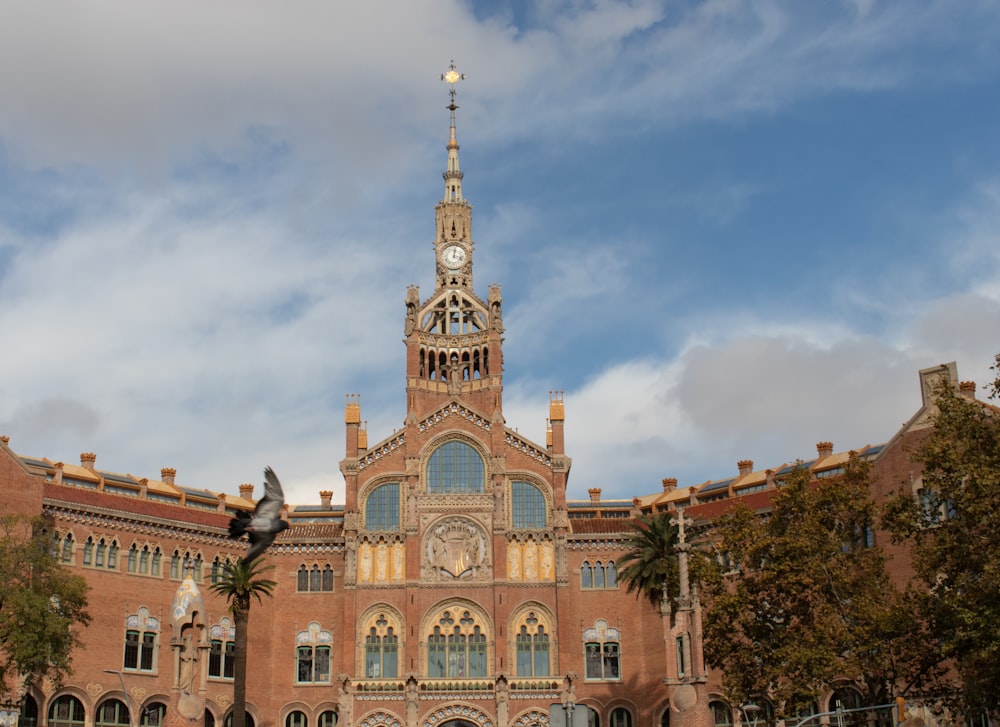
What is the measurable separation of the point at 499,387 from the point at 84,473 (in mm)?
28076

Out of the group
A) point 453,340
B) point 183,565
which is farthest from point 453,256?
point 183,565

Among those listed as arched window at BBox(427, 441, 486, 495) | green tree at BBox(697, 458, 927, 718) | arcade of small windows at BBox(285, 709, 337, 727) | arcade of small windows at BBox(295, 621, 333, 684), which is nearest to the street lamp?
green tree at BBox(697, 458, 927, 718)

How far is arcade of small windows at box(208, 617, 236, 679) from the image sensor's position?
259 feet

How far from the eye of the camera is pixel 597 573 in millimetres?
82625

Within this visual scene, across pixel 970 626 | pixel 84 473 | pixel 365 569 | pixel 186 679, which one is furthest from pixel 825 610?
pixel 84 473

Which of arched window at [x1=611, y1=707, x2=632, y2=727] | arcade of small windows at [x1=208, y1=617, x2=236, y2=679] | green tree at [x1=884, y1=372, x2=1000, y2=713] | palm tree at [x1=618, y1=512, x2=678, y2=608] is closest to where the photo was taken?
green tree at [x1=884, y1=372, x2=1000, y2=713]

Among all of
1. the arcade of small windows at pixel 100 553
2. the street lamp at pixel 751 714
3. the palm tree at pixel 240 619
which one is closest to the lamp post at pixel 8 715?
the arcade of small windows at pixel 100 553

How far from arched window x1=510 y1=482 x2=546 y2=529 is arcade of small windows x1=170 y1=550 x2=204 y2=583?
65.7 ft

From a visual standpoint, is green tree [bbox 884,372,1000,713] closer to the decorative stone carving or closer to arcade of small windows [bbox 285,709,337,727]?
the decorative stone carving

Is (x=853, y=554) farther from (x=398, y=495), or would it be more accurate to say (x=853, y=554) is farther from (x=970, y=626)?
(x=398, y=495)

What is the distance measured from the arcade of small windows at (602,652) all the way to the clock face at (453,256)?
93.4 feet

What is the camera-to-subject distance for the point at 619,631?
81.2 m

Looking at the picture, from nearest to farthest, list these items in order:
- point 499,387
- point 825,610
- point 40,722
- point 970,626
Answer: point 970,626
point 825,610
point 40,722
point 499,387

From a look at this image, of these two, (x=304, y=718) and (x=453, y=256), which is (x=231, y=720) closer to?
(x=304, y=718)
